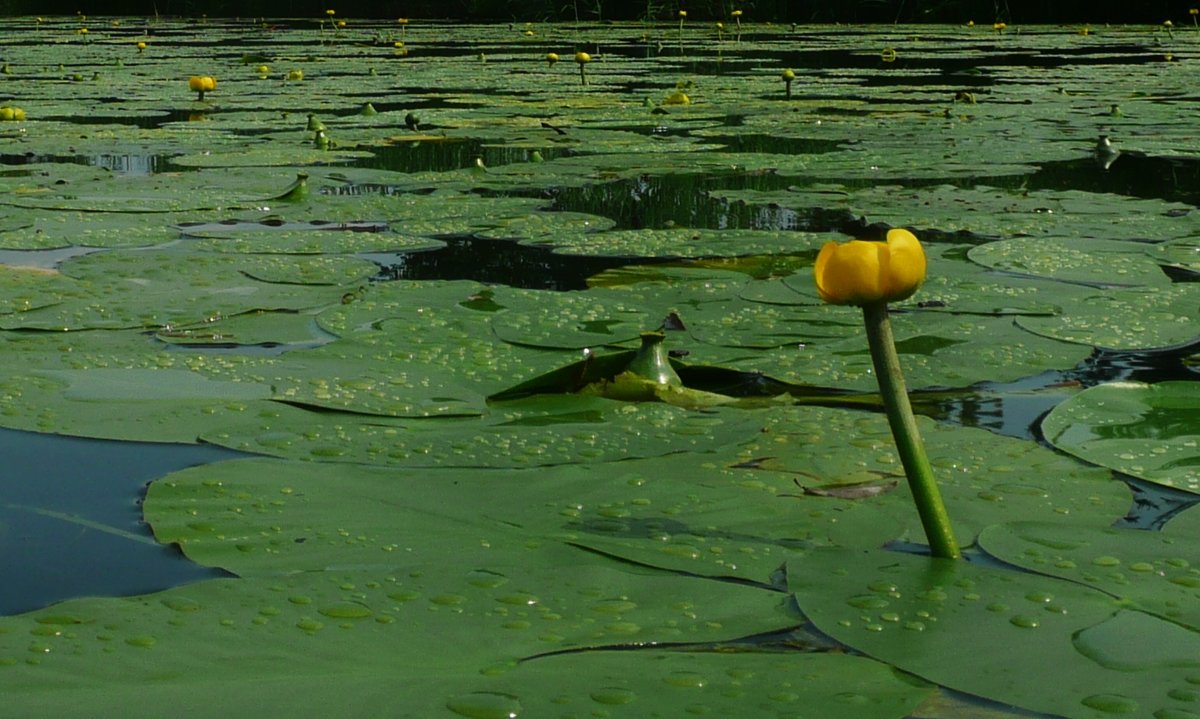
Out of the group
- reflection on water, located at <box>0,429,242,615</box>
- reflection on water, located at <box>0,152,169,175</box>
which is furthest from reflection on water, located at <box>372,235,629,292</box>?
reflection on water, located at <box>0,152,169,175</box>

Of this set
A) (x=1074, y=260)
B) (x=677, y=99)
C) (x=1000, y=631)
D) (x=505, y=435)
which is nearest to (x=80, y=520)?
(x=505, y=435)

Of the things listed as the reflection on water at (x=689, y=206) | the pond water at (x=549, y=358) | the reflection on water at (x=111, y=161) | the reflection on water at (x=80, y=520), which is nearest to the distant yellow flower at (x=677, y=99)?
the pond water at (x=549, y=358)

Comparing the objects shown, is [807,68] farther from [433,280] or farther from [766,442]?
[766,442]

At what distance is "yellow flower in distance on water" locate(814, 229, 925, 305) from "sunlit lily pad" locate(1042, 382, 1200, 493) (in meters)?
0.50

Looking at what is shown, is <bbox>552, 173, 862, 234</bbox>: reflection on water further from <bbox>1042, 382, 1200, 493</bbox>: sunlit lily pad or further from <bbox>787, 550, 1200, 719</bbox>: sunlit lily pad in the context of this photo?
<bbox>787, 550, 1200, 719</bbox>: sunlit lily pad

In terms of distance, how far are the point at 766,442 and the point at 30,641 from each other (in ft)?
2.66

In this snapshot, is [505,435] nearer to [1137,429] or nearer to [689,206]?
[1137,429]

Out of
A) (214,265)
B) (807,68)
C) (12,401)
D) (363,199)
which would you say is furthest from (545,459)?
(807,68)

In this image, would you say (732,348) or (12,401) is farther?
(732,348)

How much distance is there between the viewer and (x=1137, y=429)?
1.46 meters

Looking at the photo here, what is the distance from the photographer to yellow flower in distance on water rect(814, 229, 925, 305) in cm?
98

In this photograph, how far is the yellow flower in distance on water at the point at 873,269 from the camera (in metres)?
0.98

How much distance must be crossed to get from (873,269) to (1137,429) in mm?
643

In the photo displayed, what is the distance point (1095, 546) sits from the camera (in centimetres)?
111
